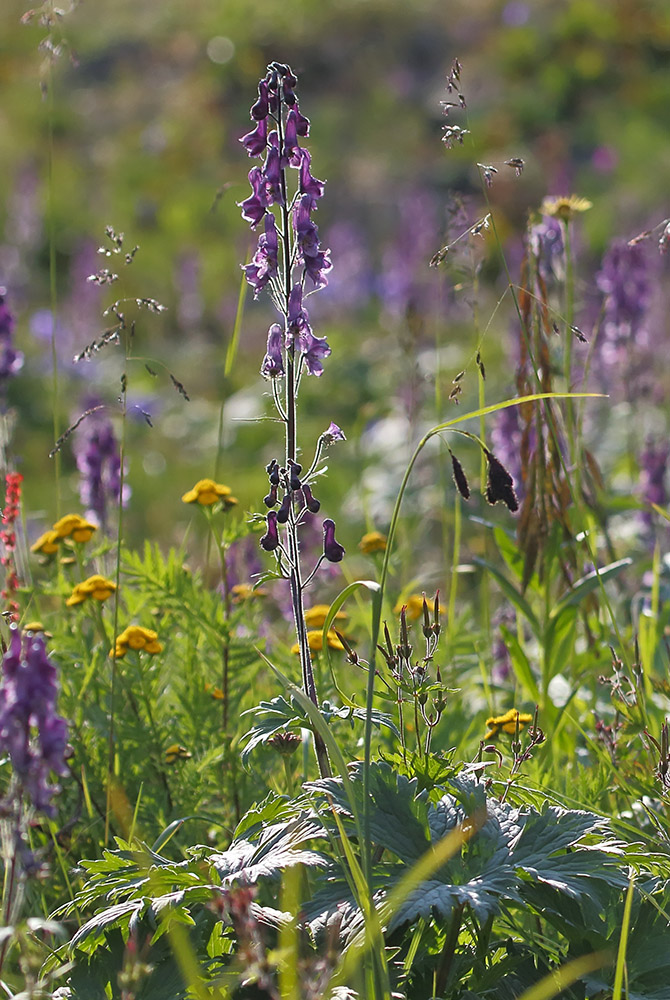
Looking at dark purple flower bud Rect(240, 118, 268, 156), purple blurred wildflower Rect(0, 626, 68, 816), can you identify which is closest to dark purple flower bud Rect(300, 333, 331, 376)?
dark purple flower bud Rect(240, 118, 268, 156)

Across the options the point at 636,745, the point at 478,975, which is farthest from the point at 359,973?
the point at 636,745

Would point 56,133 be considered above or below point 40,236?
above

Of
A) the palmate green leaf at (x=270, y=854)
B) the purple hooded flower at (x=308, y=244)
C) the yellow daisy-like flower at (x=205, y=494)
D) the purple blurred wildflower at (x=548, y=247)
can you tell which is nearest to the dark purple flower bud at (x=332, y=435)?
the purple hooded flower at (x=308, y=244)

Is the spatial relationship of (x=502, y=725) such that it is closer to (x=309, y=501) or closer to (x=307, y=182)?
(x=309, y=501)

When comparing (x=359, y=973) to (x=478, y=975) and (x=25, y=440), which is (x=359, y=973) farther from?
(x=25, y=440)

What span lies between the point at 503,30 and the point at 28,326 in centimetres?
1354

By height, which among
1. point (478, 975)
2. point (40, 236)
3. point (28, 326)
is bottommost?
point (478, 975)

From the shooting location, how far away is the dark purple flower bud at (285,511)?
1.65 metres

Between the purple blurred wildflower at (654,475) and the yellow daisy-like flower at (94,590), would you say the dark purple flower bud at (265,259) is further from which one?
the purple blurred wildflower at (654,475)

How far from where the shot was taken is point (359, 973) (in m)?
1.40

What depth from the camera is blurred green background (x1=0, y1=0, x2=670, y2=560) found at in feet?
28.7

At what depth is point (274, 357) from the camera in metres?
1.74

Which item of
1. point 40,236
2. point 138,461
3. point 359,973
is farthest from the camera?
point 40,236

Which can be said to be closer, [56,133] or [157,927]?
[157,927]
